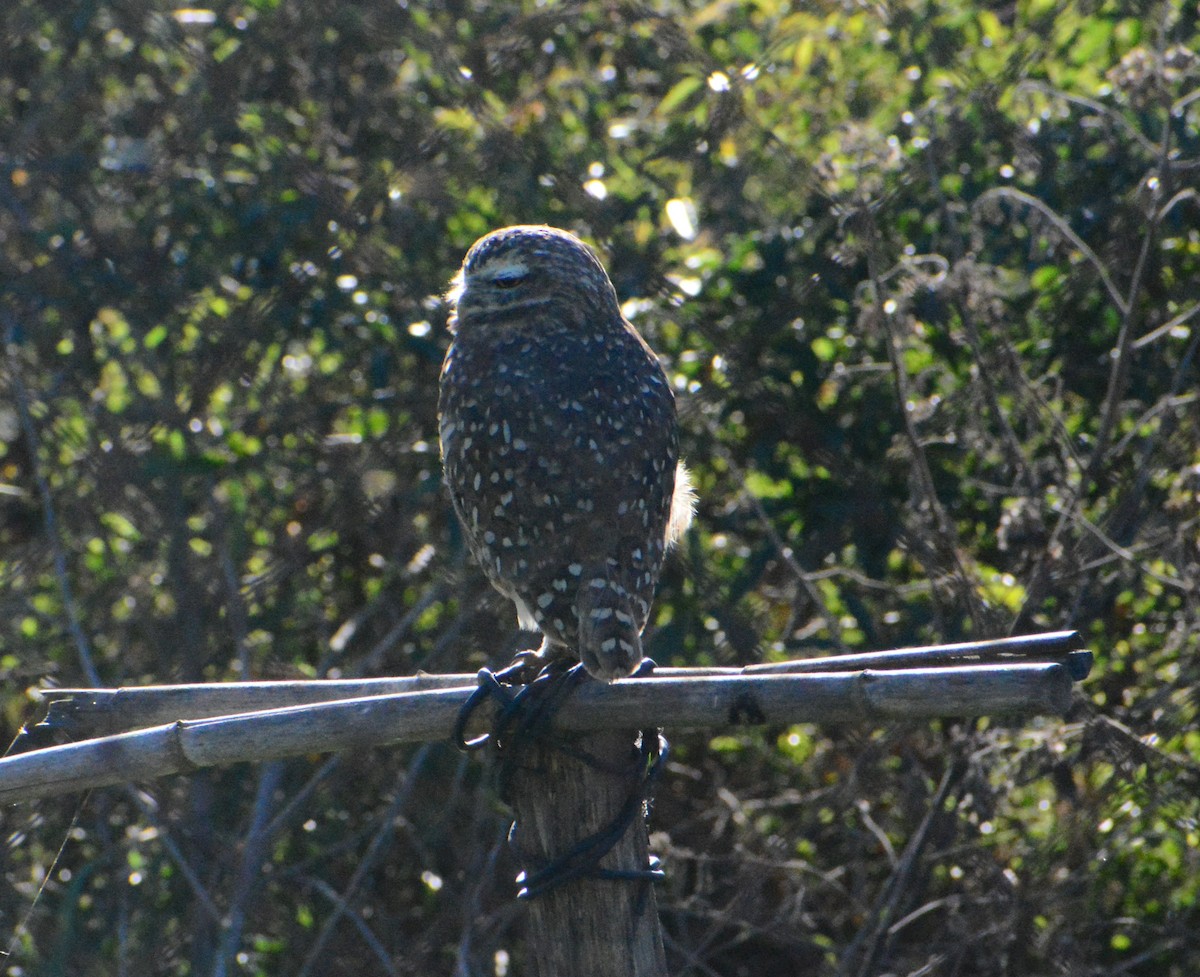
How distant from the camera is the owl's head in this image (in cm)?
310

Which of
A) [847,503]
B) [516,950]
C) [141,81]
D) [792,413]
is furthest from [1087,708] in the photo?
[141,81]

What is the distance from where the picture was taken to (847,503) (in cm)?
404

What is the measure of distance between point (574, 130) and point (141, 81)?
160 cm

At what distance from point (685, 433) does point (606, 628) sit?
6.47 ft

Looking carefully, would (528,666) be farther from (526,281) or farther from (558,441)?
(526,281)

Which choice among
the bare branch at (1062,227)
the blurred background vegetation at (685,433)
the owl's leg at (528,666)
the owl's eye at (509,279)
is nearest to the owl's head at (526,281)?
the owl's eye at (509,279)

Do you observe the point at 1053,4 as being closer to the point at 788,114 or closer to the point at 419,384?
the point at 788,114

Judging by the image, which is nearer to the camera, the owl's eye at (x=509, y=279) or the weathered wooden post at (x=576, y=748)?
the weathered wooden post at (x=576, y=748)

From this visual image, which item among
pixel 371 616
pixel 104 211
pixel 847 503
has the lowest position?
pixel 371 616

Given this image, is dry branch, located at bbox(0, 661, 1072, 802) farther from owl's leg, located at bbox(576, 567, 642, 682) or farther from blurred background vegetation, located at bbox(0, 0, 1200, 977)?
blurred background vegetation, located at bbox(0, 0, 1200, 977)

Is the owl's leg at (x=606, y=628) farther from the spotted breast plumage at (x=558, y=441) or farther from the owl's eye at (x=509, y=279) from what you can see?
the owl's eye at (x=509, y=279)

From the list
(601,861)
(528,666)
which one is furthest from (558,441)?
(601,861)

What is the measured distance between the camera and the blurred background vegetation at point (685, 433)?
3.81m

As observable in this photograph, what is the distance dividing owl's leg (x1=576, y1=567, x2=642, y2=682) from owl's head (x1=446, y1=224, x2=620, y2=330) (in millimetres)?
767
